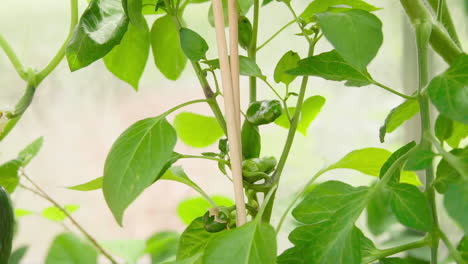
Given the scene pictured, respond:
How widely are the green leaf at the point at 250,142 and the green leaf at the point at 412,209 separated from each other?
12cm

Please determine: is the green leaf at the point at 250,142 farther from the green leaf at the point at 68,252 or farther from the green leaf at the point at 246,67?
the green leaf at the point at 68,252

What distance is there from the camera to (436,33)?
43 cm

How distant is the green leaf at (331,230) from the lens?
306 mm

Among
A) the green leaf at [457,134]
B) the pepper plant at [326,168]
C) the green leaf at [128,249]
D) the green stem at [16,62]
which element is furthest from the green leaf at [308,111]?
the green leaf at [128,249]

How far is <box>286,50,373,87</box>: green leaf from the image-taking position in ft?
1.14

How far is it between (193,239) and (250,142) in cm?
8

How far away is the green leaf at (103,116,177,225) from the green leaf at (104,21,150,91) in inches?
5.1

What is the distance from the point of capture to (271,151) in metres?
1.30

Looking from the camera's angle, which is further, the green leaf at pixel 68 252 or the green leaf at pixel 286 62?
the green leaf at pixel 68 252

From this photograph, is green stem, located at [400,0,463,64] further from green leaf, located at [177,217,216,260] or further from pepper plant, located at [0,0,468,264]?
green leaf, located at [177,217,216,260]

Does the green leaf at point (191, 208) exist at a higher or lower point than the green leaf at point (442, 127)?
lower

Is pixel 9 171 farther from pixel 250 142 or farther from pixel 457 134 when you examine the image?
pixel 457 134

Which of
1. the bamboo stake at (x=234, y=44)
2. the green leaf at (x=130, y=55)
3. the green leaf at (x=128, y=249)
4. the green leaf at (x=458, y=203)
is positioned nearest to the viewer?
the green leaf at (x=458, y=203)

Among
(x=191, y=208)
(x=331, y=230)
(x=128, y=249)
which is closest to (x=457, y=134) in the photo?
(x=331, y=230)
